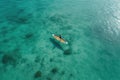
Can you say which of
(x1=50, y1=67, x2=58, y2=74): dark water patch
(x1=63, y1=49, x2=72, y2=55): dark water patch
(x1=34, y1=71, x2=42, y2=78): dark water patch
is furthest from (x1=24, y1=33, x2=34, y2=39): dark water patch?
(x1=50, y1=67, x2=58, y2=74): dark water patch

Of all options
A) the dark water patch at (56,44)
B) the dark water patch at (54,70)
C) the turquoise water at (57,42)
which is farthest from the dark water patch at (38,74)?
the dark water patch at (56,44)

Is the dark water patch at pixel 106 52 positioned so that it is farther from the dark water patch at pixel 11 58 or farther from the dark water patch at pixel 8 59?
the dark water patch at pixel 8 59

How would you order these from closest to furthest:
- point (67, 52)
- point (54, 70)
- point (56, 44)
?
point (54, 70) → point (67, 52) → point (56, 44)

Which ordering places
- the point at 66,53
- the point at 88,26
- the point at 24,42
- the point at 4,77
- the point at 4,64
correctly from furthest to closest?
the point at 88,26
the point at 24,42
the point at 66,53
the point at 4,64
the point at 4,77

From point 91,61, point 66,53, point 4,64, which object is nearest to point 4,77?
point 4,64

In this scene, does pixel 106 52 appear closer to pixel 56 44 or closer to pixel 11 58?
Result: pixel 56 44

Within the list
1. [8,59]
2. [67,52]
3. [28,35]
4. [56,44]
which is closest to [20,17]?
[28,35]

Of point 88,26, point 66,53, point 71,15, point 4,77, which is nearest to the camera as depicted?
point 4,77

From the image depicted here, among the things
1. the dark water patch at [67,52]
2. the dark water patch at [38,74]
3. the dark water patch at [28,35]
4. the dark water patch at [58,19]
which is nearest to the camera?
the dark water patch at [38,74]

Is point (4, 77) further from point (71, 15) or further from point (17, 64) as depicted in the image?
point (71, 15)
